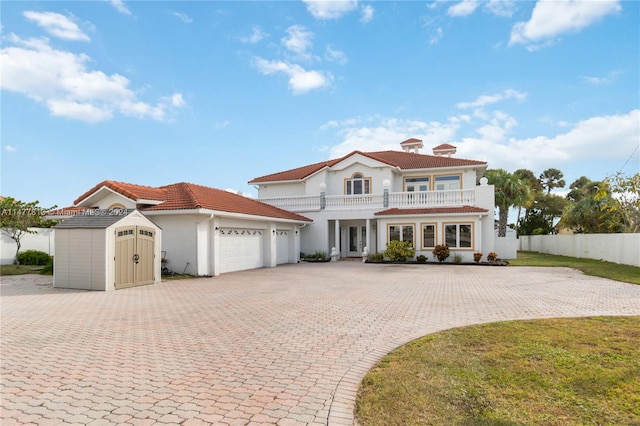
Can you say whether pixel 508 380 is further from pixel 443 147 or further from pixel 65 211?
pixel 443 147

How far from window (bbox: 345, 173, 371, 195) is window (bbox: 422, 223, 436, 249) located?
548 centimetres

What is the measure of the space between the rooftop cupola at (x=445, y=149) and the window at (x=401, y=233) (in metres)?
13.1

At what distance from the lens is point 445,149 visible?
1374 inches

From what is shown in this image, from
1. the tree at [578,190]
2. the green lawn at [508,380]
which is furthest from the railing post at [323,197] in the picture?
the tree at [578,190]

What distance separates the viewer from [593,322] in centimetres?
809

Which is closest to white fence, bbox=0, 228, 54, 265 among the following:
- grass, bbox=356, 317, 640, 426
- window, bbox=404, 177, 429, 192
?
window, bbox=404, 177, 429, 192

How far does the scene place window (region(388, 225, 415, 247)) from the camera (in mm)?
25312

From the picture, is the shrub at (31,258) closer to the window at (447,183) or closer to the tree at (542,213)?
the window at (447,183)

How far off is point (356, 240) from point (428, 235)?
6603 mm

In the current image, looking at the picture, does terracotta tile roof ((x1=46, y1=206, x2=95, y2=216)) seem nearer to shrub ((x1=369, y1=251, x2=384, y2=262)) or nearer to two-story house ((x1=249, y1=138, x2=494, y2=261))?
two-story house ((x1=249, y1=138, x2=494, y2=261))

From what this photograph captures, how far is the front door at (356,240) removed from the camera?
29.5m

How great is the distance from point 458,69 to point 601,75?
18.9 feet

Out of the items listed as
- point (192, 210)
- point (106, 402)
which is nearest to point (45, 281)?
point (192, 210)

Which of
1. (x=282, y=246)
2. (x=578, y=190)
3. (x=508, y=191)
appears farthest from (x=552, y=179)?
(x=282, y=246)
